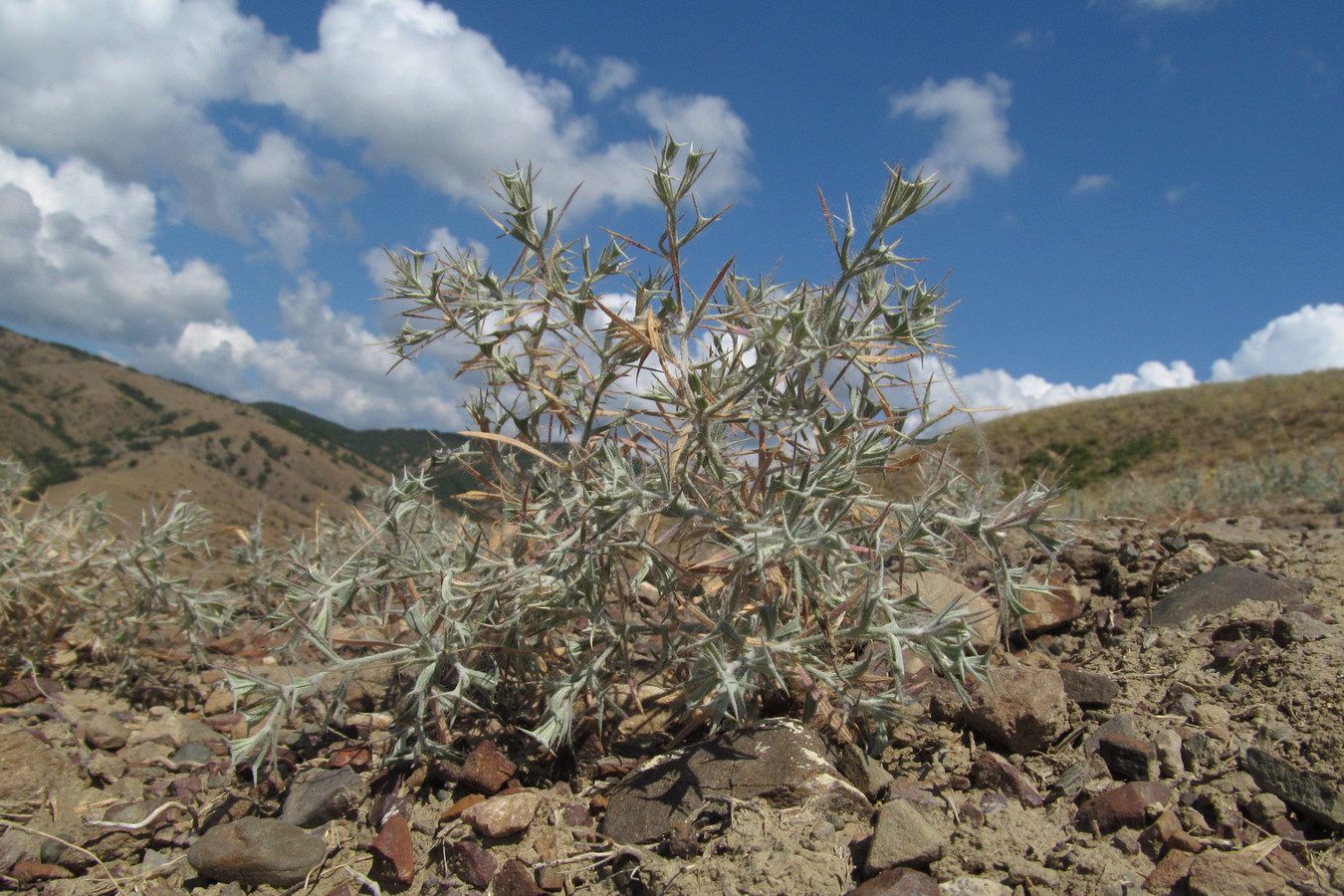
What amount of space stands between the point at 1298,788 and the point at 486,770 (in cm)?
223

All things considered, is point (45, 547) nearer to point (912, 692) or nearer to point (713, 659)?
point (713, 659)

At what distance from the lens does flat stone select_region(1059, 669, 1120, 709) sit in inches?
92.2

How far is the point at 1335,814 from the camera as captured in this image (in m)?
1.72

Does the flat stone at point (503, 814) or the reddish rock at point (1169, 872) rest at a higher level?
the reddish rock at point (1169, 872)

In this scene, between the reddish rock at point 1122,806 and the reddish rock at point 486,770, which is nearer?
the reddish rock at point 1122,806

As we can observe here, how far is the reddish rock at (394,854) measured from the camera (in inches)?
78.5

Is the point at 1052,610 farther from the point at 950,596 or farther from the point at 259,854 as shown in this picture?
the point at 259,854

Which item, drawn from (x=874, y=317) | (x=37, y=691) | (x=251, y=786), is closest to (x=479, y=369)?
(x=874, y=317)

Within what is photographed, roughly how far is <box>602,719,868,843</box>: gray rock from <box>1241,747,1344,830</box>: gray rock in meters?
1.03

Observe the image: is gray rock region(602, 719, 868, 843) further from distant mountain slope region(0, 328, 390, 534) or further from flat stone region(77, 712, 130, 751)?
distant mountain slope region(0, 328, 390, 534)

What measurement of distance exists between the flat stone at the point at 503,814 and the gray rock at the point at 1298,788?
1990mm

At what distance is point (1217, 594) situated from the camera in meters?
2.82

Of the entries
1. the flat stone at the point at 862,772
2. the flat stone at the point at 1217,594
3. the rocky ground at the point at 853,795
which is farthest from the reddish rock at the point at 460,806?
the flat stone at the point at 1217,594

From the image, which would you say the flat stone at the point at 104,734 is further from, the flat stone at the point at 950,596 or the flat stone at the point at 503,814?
the flat stone at the point at 950,596
